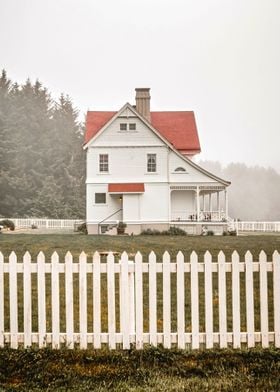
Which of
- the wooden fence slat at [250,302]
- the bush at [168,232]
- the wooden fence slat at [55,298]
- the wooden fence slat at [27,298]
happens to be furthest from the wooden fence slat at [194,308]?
the bush at [168,232]

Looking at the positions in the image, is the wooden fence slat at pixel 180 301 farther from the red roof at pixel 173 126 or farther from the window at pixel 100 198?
the red roof at pixel 173 126

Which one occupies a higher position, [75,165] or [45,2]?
[45,2]

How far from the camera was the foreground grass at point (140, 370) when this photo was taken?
14.2ft

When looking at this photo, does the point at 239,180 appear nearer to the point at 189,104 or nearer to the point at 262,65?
the point at 189,104

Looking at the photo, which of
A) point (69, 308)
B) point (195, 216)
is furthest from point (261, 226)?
point (69, 308)

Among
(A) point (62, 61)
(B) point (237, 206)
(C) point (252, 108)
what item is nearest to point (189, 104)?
(C) point (252, 108)

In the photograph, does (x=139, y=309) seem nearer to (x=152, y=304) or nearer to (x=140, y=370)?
(x=152, y=304)

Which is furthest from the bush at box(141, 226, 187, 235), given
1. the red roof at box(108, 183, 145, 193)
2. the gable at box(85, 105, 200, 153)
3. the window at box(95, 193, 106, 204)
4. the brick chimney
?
the brick chimney

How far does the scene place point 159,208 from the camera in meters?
31.1

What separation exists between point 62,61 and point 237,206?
29111 mm

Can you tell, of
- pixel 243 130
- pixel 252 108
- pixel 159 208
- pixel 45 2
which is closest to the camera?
pixel 159 208

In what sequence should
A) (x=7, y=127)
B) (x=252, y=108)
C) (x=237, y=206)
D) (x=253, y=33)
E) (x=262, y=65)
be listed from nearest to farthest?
(x=253, y=33)
(x=262, y=65)
(x=7, y=127)
(x=252, y=108)
(x=237, y=206)

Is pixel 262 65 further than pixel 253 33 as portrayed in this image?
Yes

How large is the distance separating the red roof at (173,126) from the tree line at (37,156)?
54.4 feet
